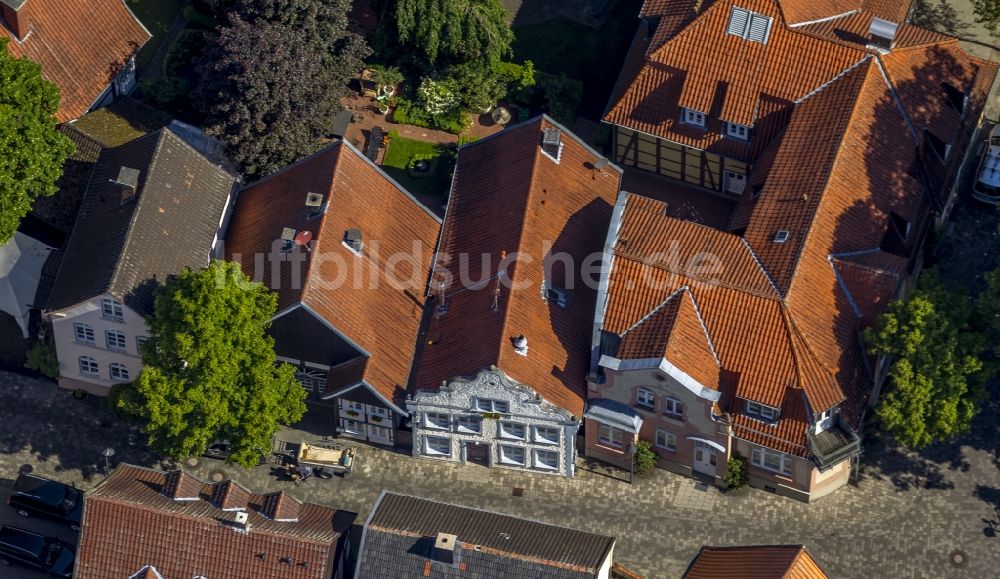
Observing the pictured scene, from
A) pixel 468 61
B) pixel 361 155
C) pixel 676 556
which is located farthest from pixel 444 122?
pixel 676 556

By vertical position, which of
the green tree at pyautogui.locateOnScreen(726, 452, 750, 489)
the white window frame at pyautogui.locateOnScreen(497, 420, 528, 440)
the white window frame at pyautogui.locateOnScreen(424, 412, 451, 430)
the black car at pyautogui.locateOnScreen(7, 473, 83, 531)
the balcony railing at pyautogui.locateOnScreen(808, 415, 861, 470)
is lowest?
the black car at pyautogui.locateOnScreen(7, 473, 83, 531)

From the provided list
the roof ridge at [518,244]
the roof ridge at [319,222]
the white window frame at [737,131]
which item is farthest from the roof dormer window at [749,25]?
the roof ridge at [319,222]

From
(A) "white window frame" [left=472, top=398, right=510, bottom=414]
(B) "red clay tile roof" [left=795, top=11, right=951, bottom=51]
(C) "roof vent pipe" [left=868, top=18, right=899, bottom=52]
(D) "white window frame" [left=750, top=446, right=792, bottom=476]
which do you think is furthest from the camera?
(B) "red clay tile roof" [left=795, top=11, right=951, bottom=51]

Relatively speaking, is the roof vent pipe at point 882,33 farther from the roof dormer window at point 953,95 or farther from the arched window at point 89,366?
the arched window at point 89,366

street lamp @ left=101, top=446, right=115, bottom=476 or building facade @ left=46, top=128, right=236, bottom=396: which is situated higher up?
building facade @ left=46, top=128, right=236, bottom=396

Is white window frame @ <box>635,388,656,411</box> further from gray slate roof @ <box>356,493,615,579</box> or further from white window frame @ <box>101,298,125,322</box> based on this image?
white window frame @ <box>101,298,125,322</box>

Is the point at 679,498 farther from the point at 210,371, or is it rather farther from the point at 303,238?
the point at 210,371

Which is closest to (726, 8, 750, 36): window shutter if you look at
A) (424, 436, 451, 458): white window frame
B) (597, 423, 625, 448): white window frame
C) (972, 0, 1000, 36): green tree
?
(972, 0, 1000, 36): green tree
